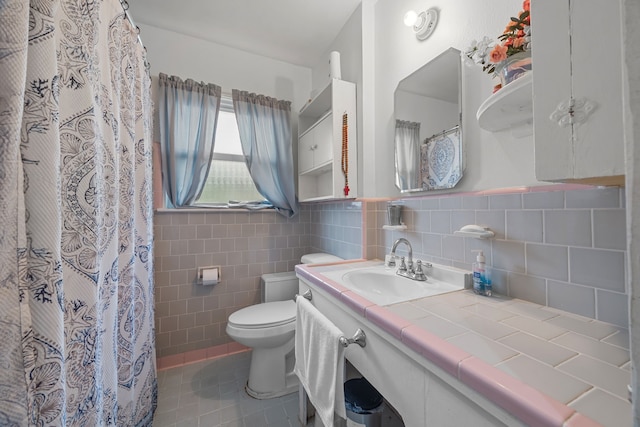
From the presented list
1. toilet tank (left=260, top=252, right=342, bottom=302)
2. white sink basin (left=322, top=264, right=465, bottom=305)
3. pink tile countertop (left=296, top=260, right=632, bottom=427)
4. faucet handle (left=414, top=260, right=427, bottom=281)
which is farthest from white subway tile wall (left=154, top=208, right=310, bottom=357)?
pink tile countertop (left=296, top=260, right=632, bottom=427)

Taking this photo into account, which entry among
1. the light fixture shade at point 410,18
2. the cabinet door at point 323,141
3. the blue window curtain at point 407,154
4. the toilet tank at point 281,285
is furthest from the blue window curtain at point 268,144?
the light fixture shade at point 410,18

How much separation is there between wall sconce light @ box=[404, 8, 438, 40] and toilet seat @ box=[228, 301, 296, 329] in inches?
68.9

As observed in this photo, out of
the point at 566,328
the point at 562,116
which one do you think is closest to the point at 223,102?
the point at 562,116

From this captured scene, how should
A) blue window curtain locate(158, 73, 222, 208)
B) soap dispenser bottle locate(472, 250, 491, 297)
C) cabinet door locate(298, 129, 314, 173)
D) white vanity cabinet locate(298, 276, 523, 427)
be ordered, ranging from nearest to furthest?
1. white vanity cabinet locate(298, 276, 523, 427)
2. soap dispenser bottle locate(472, 250, 491, 297)
3. blue window curtain locate(158, 73, 222, 208)
4. cabinet door locate(298, 129, 314, 173)

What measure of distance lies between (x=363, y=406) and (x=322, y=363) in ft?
1.31

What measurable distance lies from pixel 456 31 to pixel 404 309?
1209mm

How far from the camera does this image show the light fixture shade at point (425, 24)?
1204 mm

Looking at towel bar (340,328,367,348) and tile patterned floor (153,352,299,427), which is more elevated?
towel bar (340,328,367,348)

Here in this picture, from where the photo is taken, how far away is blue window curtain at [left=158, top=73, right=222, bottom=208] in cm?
181

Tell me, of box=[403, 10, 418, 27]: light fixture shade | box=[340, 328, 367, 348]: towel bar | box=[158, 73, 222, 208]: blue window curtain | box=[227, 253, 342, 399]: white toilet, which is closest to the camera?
box=[340, 328, 367, 348]: towel bar

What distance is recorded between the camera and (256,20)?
5.76 feet

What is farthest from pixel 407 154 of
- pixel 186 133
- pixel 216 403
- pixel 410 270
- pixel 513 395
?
pixel 216 403

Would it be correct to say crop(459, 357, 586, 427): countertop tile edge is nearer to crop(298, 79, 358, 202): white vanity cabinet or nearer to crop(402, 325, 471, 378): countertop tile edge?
crop(402, 325, 471, 378): countertop tile edge

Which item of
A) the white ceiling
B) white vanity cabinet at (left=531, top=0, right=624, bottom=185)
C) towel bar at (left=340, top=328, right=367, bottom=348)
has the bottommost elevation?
towel bar at (left=340, top=328, right=367, bottom=348)
